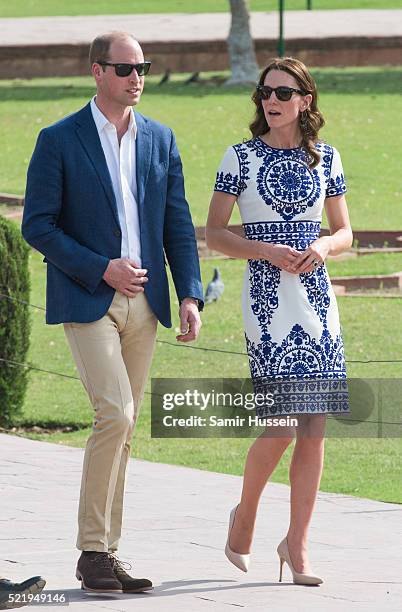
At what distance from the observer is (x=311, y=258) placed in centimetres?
585

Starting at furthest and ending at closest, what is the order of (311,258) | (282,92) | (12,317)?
(12,317), (282,92), (311,258)

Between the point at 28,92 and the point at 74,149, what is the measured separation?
2406cm

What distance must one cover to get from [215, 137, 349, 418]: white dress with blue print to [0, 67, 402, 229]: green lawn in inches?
492

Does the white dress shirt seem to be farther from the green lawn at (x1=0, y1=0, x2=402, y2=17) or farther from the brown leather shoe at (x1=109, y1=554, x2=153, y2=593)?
the green lawn at (x1=0, y1=0, x2=402, y2=17)

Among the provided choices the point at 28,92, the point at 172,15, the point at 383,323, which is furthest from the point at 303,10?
the point at 383,323

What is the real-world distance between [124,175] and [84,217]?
213mm

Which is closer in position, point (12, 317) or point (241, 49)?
point (12, 317)

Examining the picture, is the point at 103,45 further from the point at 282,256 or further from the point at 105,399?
the point at 105,399

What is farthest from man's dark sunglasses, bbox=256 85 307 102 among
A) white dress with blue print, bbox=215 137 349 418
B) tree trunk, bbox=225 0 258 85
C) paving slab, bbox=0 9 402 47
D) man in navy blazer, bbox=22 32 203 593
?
paving slab, bbox=0 9 402 47

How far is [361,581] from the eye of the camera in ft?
19.5

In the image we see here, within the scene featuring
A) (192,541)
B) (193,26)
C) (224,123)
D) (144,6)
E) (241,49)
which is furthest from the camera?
(144,6)

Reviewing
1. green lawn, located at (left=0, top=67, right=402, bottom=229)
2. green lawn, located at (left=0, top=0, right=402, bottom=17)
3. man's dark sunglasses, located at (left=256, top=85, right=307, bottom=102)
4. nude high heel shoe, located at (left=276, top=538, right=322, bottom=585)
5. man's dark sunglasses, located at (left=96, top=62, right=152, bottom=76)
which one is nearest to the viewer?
man's dark sunglasses, located at (left=96, top=62, right=152, bottom=76)

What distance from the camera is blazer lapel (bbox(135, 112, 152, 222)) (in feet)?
19.1

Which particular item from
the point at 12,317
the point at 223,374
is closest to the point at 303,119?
the point at 12,317
